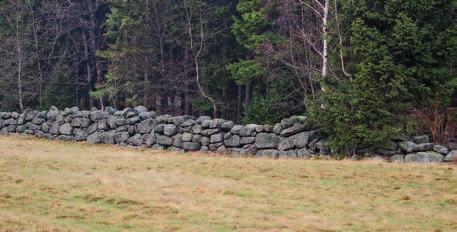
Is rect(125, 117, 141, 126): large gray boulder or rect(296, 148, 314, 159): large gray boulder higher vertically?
rect(125, 117, 141, 126): large gray boulder

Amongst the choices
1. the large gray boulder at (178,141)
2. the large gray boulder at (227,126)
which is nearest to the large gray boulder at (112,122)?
the large gray boulder at (178,141)

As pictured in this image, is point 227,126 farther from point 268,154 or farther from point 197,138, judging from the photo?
point 268,154

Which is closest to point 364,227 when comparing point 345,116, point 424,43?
point 345,116

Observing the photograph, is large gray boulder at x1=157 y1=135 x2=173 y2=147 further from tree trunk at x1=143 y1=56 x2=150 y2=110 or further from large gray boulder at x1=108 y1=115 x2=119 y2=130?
tree trunk at x1=143 y1=56 x2=150 y2=110

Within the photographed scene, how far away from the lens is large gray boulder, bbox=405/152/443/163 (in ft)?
32.8

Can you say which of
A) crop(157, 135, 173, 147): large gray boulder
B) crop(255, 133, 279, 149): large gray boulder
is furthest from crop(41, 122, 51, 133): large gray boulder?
crop(255, 133, 279, 149): large gray boulder

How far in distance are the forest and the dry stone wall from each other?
590 mm

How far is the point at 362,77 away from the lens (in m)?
10.6

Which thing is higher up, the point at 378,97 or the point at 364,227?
the point at 378,97

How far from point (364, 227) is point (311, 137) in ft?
23.3

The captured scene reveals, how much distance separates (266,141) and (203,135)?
2044mm

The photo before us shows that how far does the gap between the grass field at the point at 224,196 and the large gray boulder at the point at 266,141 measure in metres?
2.68

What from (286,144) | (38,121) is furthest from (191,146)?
(38,121)

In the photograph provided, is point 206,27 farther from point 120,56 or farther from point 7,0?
point 7,0
